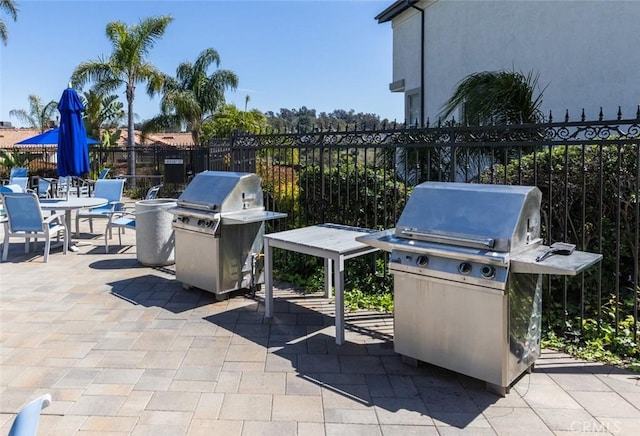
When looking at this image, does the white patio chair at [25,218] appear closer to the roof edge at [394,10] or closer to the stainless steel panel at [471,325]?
the stainless steel panel at [471,325]

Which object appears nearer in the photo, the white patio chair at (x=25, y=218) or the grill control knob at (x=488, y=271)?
the grill control knob at (x=488, y=271)

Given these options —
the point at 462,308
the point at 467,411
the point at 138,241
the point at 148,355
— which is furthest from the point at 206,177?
the point at 467,411

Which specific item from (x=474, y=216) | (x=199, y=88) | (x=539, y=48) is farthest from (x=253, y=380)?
(x=199, y=88)

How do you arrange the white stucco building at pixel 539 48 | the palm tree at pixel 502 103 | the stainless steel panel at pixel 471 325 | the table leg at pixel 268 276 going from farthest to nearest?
the white stucco building at pixel 539 48 → the palm tree at pixel 502 103 → the table leg at pixel 268 276 → the stainless steel panel at pixel 471 325

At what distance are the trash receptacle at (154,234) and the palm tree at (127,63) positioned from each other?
12248 mm

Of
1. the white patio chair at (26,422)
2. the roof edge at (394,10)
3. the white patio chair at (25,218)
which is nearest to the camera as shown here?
the white patio chair at (26,422)

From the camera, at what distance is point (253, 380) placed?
3354mm

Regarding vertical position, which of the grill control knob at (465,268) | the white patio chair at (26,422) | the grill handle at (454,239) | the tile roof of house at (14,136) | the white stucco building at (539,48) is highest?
the tile roof of house at (14,136)

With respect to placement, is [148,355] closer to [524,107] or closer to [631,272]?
[631,272]

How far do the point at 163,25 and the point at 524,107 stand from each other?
1628 cm

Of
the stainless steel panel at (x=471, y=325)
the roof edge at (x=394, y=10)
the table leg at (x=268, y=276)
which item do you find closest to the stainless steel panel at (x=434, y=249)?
the stainless steel panel at (x=471, y=325)

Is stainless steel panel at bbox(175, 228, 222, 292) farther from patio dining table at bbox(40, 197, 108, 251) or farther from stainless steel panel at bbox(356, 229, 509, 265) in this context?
patio dining table at bbox(40, 197, 108, 251)

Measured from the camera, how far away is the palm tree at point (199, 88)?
25.5m

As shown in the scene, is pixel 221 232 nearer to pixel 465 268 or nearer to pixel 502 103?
pixel 465 268
